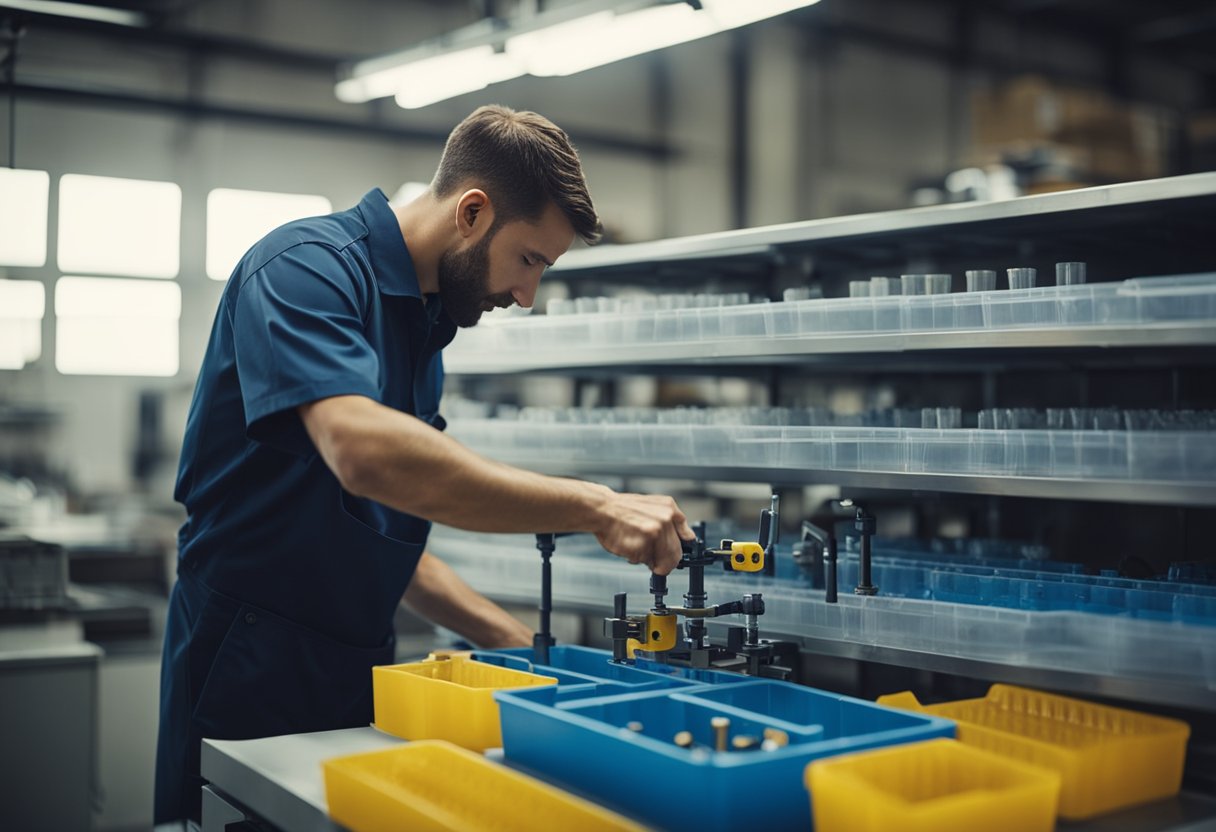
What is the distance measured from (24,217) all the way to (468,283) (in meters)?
4.30

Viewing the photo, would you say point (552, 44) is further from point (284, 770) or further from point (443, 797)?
point (443, 797)

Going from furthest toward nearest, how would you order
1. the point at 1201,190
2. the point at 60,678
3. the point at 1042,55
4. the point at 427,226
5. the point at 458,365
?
1. the point at 1042,55
2. the point at 60,678
3. the point at 458,365
4. the point at 427,226
5. the point at 1201,190

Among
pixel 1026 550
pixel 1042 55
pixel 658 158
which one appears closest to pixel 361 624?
pixel 1026 550

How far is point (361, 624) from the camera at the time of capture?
2131 mm

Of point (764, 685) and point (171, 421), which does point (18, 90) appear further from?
point (764, 685)

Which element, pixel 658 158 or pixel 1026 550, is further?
pixel 658 158

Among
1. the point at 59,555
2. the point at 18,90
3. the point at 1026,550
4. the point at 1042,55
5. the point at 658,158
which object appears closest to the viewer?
the point at 1026,550

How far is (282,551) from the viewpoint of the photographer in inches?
77.7

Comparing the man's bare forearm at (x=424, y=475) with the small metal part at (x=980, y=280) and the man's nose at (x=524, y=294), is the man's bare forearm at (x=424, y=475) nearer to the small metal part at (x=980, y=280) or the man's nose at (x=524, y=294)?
the man's nose at (x=524, y=294)

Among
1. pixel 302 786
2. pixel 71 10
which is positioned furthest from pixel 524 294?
pixel 71 10

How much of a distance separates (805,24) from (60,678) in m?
6.29

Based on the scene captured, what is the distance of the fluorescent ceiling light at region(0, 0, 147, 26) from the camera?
12.5 feet

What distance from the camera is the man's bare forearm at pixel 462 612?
2.38 metres

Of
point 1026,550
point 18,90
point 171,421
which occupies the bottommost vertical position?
point 1026,550
